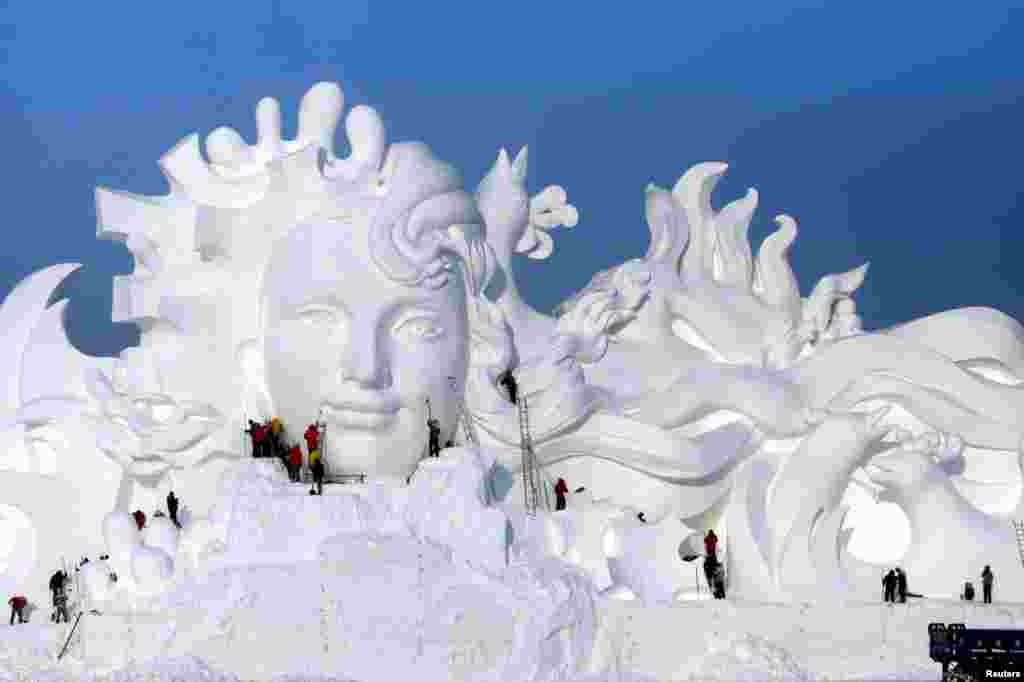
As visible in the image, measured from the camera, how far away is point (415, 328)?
30.5 m

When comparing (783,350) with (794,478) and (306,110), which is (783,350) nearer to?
(794,478)

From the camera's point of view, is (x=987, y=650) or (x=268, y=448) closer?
(x=987, y=650)

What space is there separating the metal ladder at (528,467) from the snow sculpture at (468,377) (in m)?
0.12

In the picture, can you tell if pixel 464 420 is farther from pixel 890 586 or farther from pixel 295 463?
pixel 890 586

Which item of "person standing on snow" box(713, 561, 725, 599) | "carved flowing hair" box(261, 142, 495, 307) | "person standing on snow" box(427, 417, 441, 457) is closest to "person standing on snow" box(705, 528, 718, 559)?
"person standing on snow" box(713, 561, 725, 599)

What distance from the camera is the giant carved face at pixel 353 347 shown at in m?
30.0

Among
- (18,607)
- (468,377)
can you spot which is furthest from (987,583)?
(18,607)

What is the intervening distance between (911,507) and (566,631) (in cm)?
564

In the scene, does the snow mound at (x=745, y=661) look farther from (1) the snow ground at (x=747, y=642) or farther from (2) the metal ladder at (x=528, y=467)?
(2) the metal ladder at (x=528, y=467)

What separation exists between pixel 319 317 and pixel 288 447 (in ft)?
5.89

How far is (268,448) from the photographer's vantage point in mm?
30438

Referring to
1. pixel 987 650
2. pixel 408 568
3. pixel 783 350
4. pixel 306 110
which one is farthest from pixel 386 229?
pixel 987 650

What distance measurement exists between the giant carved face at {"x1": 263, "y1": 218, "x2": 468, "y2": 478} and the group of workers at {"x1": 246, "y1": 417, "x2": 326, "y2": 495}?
16 cm

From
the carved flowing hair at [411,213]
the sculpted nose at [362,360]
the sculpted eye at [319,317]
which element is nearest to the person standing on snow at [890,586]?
the carved flowing hair at [411,213]
